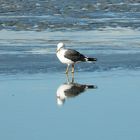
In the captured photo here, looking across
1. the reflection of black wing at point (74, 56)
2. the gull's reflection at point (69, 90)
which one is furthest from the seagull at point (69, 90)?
the reflection of black wing at point (74, 56)

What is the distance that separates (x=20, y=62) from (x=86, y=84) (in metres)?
2.85

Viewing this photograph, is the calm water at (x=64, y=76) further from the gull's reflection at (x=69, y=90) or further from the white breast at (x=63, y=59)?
the white breast at (x=63, y=59)

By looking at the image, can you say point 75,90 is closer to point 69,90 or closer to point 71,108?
point 69,90

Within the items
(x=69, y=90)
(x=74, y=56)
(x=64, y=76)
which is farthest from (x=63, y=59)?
(x=69, y=90)

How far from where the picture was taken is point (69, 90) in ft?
47.0

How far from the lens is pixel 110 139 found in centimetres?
1039

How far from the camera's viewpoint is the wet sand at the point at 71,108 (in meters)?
10.8

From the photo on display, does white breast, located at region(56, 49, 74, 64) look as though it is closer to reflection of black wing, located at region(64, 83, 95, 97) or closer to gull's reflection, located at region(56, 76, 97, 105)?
gull's reflection, located at region(56, 76, 97, 105)

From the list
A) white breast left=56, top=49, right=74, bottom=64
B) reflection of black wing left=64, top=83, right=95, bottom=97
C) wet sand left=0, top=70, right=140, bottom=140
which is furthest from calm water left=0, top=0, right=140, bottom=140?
white breast left=56, top=49, right=74, bottom=64

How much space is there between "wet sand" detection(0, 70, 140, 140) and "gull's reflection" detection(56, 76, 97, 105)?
91 mm

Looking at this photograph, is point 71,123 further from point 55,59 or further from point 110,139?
point 55,59

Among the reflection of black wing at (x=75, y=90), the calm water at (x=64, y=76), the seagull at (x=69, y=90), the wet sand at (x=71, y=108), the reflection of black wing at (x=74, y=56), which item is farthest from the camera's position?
the reflection of black wing at (x=74, y=56)

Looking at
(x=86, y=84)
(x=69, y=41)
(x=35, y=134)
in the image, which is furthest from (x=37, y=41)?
(x=35, y=134)

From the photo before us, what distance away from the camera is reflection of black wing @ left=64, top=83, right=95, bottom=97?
45.6 ft
